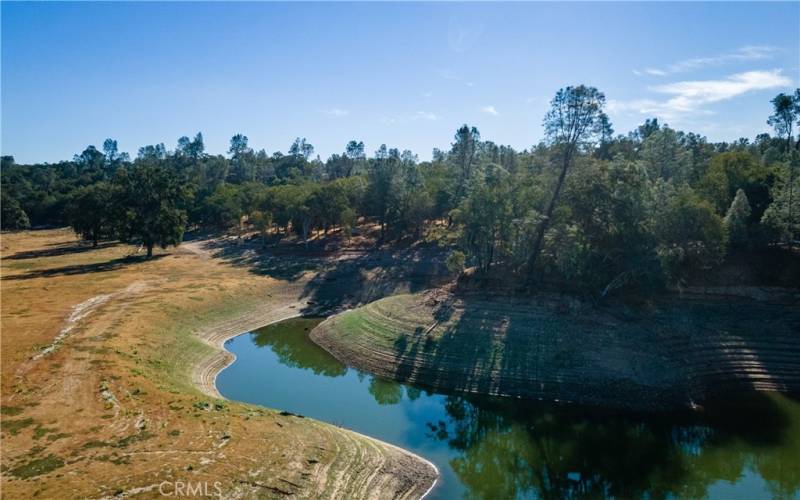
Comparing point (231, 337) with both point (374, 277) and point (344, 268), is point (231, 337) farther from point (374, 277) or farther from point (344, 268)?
point (344, 268)

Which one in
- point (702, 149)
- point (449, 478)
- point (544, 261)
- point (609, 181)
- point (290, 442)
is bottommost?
point (449, 478)

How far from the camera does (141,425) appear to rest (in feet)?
96.6

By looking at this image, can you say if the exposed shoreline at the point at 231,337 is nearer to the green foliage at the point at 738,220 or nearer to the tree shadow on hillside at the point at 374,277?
the tree shadow on hillside at the point at 374,277

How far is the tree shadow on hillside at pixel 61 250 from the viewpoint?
98188 mm

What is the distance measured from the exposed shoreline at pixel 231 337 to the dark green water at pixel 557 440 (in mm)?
1083

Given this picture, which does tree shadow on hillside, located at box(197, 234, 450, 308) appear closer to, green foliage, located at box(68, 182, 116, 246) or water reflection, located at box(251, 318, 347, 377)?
water reflection, located at box(251, 318, 347, 377)

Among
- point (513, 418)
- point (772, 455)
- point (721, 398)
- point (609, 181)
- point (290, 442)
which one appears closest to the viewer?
point (290, 442)

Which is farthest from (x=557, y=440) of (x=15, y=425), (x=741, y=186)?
(x=741, y=186)

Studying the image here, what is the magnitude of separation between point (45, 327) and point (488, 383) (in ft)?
144

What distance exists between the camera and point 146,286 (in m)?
68.0

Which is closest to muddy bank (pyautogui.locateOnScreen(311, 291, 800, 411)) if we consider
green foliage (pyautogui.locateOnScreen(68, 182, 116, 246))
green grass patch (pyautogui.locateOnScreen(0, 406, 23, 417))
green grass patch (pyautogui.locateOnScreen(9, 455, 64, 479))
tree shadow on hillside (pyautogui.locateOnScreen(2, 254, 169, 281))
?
green grass patch (pyautogui.locateOnScreen(9, 455, 64, 479))

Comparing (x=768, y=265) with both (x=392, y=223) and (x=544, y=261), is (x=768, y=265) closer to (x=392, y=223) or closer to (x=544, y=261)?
(x=544, y=261)

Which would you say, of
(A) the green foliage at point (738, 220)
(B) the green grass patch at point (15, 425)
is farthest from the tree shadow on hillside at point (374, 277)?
(B) the green grass patch at point (15, 425)

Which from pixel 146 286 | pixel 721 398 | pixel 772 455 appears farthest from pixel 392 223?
pixel 772 455
